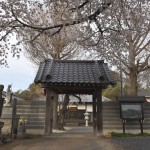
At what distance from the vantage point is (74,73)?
51.6 feet

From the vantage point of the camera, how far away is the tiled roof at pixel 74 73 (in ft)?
47.4

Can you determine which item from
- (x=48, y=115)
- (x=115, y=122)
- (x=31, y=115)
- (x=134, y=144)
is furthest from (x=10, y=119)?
(x=134, y=144)

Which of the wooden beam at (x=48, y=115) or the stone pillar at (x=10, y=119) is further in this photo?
the wooden beam at (x=48, y=115)

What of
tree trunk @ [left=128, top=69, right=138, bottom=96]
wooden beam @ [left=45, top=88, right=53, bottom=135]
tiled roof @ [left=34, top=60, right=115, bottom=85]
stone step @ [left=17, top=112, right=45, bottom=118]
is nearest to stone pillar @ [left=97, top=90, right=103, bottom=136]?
tiled roof @ [left=34, top=60, right=115, bottom=85]

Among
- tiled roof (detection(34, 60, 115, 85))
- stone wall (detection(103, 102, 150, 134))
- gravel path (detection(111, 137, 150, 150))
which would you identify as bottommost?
gravel path (detection(111, 137, 150, 150))

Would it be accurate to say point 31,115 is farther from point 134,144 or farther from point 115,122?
point 134,144

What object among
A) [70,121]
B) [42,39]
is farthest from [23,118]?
[70,121]

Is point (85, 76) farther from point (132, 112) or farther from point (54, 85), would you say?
point (132, 112)

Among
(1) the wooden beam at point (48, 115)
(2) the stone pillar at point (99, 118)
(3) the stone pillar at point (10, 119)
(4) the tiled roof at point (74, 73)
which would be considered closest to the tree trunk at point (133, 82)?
(4) the tiled roof at point (74, 73)

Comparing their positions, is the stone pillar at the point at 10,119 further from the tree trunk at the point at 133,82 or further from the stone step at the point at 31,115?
the tree trunk at the point at 133,82

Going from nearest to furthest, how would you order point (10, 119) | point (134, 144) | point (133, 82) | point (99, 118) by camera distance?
point (134, 144) < point (10, 119) < point (99, 118) < point (133, 82)

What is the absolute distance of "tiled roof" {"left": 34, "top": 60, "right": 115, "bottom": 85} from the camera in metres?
14.5

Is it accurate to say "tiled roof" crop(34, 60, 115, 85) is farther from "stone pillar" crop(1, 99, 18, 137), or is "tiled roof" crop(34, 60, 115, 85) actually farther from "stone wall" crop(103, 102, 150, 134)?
"stone pillar" crop(1, 99, 18, 137)

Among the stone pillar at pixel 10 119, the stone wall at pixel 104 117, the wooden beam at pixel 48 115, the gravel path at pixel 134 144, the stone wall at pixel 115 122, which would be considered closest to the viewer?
the gravel path at pixel 134 144
